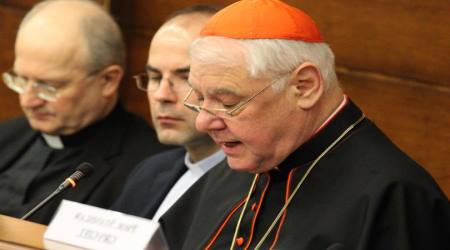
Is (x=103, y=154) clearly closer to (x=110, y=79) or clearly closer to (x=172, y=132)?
(x=110, y=79)

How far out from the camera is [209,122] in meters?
2.88

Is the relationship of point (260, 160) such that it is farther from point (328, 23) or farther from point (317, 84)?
point (328, 23)

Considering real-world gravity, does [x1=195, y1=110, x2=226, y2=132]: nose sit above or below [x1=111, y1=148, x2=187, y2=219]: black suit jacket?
above

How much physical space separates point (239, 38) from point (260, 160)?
1.12 ft

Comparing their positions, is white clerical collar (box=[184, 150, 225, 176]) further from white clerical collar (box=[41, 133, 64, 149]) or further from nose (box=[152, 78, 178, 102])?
white clerical collar (box=[41, 133, 64, 149])

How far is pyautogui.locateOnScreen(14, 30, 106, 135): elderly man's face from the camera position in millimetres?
4383

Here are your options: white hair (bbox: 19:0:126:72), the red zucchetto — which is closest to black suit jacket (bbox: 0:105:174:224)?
white hair (bbox: 19:0:126:72)

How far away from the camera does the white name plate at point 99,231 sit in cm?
267

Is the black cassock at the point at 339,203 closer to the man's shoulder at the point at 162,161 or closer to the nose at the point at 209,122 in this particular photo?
the nose at the point at 209,122

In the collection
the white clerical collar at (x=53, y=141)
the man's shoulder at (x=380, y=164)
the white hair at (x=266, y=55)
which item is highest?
the white hair at (x=266, y=55)

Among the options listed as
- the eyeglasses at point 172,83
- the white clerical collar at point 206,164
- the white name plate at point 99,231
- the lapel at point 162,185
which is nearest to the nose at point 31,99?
the eyeglasses at point 172,83

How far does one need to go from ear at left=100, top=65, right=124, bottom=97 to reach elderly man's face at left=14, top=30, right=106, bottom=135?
3 centimetres

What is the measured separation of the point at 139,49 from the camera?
5098 millimetres

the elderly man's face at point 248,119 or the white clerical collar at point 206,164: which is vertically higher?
the elderly man's face at point 248,119
